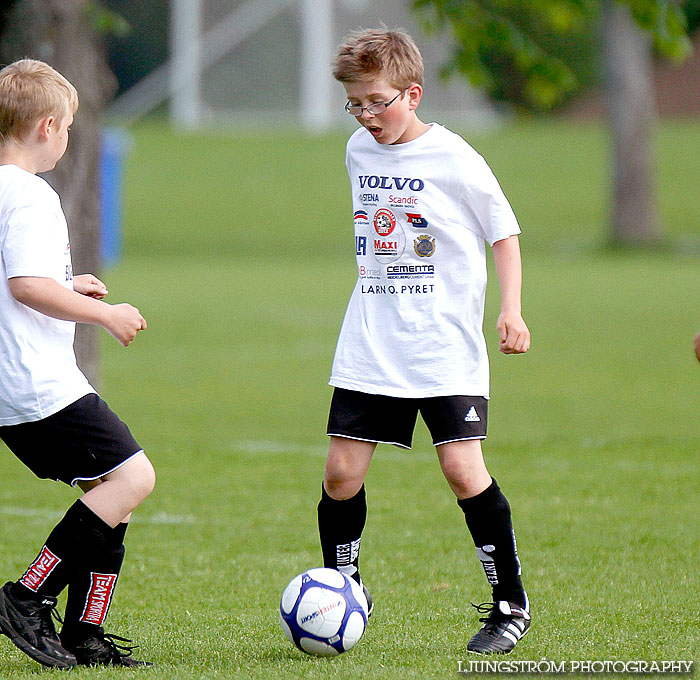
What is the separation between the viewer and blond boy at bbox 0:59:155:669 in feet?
11.8

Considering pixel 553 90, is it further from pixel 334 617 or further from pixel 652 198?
pixel 652 198

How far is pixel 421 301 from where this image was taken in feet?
13.4

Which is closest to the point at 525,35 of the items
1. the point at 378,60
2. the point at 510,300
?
the point at 378,60

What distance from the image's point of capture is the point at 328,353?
12.8 m

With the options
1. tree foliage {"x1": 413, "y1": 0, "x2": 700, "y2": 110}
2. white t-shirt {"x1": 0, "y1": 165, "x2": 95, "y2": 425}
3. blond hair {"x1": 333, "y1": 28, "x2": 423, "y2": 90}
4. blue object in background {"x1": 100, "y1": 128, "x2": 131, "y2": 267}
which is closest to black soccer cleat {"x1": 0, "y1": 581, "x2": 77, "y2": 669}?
white t-shirt {"x1": 0, "y1": 165, "x2": 95, "y2": 425}

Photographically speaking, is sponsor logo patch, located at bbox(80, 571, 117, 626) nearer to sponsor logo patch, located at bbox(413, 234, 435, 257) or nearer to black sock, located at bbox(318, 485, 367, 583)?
black sock, located at bbox(318, 485, 367, 583)

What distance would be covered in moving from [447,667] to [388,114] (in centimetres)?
172

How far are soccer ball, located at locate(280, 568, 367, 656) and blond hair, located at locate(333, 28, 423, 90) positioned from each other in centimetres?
160

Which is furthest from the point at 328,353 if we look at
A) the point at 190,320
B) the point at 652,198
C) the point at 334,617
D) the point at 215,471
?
the point at 652,198

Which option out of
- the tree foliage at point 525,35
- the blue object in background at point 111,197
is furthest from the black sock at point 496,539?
the blue object in background at point 111,197

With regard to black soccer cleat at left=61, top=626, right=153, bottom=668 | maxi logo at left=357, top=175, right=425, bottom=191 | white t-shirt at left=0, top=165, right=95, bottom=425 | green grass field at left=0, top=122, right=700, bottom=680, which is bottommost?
green grass field at left=0, top=122, right=700, bottom=680

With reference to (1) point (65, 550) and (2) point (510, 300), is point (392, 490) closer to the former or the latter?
(2) point (510, 300)

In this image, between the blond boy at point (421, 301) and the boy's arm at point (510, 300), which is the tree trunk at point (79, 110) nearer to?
the blond boy at point (421, 301)

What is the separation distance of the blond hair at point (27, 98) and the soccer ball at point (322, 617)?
5.23 feet
